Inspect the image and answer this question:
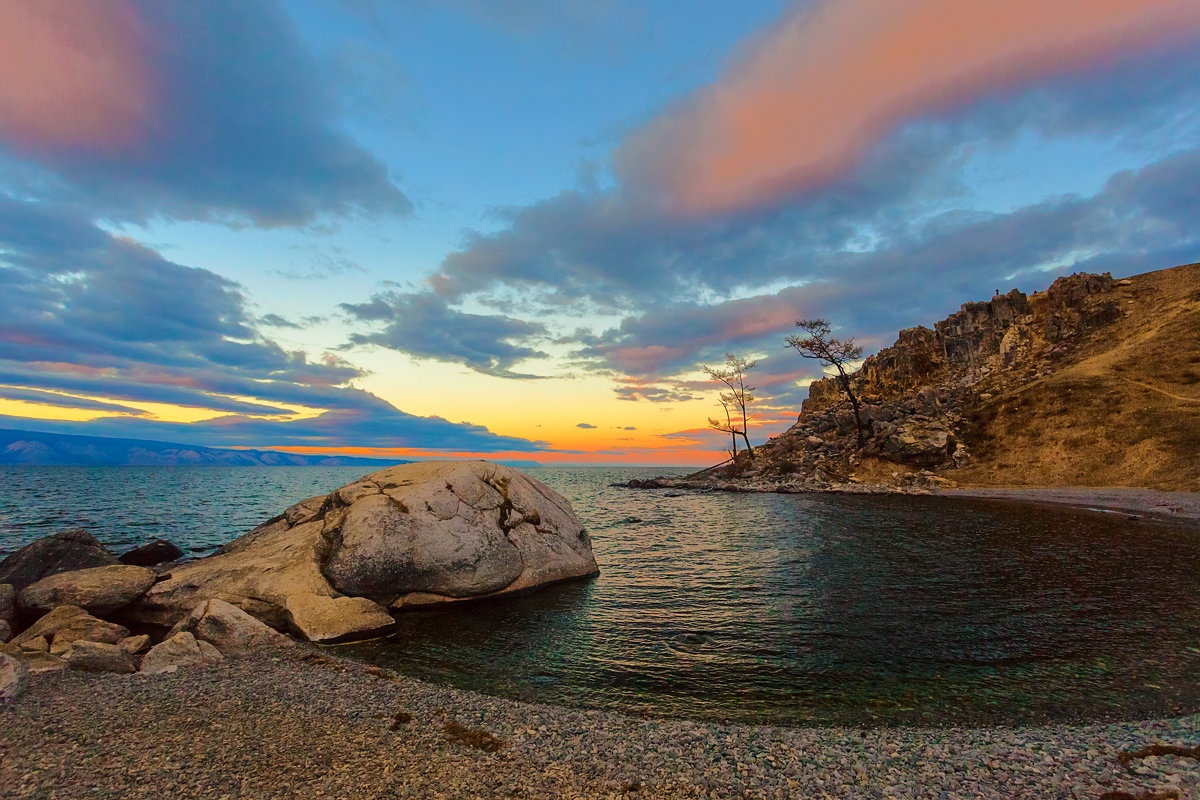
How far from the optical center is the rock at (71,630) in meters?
14.1

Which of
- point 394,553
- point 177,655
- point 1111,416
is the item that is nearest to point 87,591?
point 177,655

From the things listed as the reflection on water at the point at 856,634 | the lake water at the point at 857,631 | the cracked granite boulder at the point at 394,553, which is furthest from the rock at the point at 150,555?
the reflection on water at the point at 856,634

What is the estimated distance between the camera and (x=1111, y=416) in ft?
181

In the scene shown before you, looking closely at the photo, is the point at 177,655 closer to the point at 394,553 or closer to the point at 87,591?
the point at 394,553

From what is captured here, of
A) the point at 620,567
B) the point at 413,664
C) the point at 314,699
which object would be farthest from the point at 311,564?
the point at 620,567

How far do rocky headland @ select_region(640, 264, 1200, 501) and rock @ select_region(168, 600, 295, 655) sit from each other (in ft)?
203

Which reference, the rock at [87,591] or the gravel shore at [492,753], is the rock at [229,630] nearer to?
the gravel shore at [492,753]

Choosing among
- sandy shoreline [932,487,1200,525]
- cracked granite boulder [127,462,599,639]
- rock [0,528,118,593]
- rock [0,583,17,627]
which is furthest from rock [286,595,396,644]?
sandy shoreline [932,487,1200,525]

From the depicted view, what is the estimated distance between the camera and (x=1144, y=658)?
12781mm

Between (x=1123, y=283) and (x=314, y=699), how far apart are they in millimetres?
127385

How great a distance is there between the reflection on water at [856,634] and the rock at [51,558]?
53.0ft

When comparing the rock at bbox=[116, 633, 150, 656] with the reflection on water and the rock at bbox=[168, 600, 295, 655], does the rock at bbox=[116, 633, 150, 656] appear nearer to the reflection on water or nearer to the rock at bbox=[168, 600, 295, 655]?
the rock at bbox=[168, 600, 295, 655]

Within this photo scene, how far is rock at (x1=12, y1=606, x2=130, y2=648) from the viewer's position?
14.1 meters

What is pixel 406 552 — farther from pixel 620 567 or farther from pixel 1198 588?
pixel 1198 588
